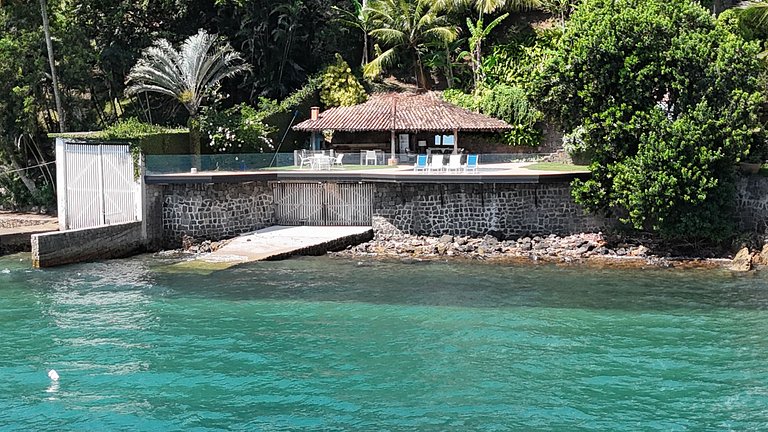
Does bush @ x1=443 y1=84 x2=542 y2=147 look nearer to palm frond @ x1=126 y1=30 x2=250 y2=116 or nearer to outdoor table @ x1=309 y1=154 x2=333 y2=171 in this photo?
outdoor table @ x1=309 y1=154 x2=333 y2=171

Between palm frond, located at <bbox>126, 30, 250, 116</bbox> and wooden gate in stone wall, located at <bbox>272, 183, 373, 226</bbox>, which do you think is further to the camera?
palm frond, located at <bbox>126, 30, 250, 116</bbox>

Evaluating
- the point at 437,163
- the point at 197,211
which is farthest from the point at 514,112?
the point at 197,211

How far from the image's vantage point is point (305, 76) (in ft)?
148

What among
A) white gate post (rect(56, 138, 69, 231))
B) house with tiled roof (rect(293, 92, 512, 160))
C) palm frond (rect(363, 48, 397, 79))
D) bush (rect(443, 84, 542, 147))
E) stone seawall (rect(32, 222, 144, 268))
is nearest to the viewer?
stone seawall (rect(32, 222, 144, 268))

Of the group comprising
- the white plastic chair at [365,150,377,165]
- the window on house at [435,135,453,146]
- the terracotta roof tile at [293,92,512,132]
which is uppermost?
the terracotta roof tile at [293,92,512,132]

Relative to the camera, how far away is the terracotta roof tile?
38.0 m

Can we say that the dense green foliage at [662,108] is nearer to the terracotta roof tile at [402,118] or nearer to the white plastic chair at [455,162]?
the white plastic chair at [455,162]

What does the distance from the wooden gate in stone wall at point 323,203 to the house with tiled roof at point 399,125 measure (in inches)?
155

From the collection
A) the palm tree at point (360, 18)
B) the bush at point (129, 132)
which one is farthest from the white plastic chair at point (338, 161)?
the palm tree at point (360, 18)

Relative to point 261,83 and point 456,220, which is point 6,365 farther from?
point 261,83

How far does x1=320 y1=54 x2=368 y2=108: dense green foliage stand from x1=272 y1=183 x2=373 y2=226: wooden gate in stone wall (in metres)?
9.98

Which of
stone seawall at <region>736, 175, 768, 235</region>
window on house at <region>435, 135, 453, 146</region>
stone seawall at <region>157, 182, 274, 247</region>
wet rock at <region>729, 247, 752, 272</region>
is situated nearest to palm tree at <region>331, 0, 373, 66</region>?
window on house at <region>435, 135, 453, 146</region>

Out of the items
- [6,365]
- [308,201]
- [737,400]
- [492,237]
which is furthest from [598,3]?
[6,365]

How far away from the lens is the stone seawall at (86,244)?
28.8 meters
